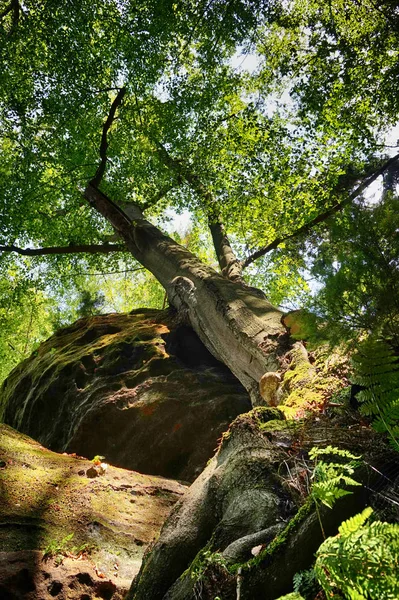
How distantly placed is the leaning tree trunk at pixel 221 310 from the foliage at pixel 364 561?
10.7 ft

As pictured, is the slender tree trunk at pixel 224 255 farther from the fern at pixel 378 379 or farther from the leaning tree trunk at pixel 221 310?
the fern at pixel 378 379

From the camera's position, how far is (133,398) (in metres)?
6.27

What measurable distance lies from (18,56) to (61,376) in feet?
22.8

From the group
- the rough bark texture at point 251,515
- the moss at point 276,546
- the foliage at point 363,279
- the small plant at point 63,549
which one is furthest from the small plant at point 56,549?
the foliage at point 363,279

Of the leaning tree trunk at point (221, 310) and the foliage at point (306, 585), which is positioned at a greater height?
Result: the leaning tree trunk at point (221, 310)

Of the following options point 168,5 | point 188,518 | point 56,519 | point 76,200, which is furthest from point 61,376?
point 168,5

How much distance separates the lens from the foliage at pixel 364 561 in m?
1.44

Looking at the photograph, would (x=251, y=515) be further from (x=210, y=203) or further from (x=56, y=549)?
(x=210, y=203)

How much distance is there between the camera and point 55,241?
11.1 meters

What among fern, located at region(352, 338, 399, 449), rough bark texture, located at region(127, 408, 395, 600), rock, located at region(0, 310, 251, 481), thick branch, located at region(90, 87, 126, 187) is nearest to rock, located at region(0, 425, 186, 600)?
rough bark texture, located at region(127, 408, 395, 600)

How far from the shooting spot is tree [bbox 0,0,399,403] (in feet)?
24.6

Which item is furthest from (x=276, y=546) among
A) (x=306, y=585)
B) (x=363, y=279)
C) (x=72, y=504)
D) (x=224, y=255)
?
(x=224, y=255)

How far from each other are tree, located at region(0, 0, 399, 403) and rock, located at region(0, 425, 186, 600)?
2.23 meters

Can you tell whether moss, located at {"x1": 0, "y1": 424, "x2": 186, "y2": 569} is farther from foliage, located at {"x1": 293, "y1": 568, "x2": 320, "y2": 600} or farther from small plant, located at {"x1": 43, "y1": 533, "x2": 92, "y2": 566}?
foliage, located at {"x1": 293, "y1": 568, "x2": 320, "y2": 600}
